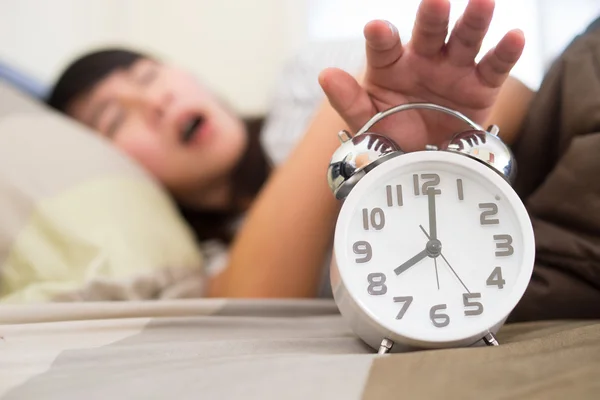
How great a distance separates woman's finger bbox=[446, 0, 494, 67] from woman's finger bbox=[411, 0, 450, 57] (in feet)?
0.04

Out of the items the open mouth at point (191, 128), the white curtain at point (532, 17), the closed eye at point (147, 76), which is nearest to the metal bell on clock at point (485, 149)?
the white curtain at point (532, 17)

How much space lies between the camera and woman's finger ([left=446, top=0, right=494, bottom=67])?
52cm

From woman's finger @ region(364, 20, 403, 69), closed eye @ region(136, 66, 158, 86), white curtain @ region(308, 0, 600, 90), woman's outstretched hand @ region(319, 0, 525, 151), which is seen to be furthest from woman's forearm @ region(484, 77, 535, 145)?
closed eye @ region(136, 66, 158, 86)

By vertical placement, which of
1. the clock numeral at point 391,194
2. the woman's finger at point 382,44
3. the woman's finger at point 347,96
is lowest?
the clock numeral at point 391,194

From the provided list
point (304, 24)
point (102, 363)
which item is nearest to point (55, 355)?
point (102, 363)

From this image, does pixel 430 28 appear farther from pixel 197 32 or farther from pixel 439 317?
pixel 197 32

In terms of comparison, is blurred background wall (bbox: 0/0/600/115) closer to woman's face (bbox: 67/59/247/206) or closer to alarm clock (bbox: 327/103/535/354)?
woman's face (bbox: 67/59/247/206)

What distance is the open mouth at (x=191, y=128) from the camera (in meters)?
1.26

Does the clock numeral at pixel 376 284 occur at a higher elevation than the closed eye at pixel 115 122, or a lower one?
Result: higher

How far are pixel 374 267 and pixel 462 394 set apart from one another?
0.47ft

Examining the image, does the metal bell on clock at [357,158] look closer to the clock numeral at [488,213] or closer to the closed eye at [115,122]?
the clock numeral at [488,213]

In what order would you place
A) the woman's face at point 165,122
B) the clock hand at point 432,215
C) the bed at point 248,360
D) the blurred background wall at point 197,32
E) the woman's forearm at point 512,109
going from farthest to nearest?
1. the blurred background wall at point 197,32
2. the woman's face at point 165,122
3. the woman's forearm at point 512,109
4. the clock hand at point 432,215
5. the bed at point 248,360

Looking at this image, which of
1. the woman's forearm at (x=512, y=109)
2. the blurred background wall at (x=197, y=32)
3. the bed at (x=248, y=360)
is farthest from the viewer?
the blurred background wall at (x=197, y=32)

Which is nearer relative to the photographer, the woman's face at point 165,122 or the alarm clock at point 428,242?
the alarm clock at point 428,242
